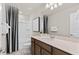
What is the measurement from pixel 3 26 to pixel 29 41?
0.44 meters

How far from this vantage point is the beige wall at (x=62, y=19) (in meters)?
1.50

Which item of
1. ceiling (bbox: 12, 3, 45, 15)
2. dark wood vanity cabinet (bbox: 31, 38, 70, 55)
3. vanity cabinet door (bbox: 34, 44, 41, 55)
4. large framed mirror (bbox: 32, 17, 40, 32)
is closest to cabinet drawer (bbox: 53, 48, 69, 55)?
dark wood vanity cabinet (bbox: 31, 38, 70, 55)

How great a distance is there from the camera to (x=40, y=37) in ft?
5.66

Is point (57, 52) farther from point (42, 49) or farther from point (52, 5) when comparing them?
point (52, 5)

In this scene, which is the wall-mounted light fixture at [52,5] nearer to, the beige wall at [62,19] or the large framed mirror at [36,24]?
the beige wall at [62,19]

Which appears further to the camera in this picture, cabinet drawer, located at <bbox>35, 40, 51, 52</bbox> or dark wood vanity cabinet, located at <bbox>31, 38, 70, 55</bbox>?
cabinet drawer, located at <bbox>35, 40, 51, 52</bbox>

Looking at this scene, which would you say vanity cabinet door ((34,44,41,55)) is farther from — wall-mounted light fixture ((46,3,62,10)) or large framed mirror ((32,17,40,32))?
wall-mounted light fixture ((46,3,62,10))

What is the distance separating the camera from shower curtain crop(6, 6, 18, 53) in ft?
5.08

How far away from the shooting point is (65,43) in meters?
1.51

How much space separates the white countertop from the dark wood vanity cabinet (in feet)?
0.17

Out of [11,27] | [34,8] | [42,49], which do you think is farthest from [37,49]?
[34,8]
